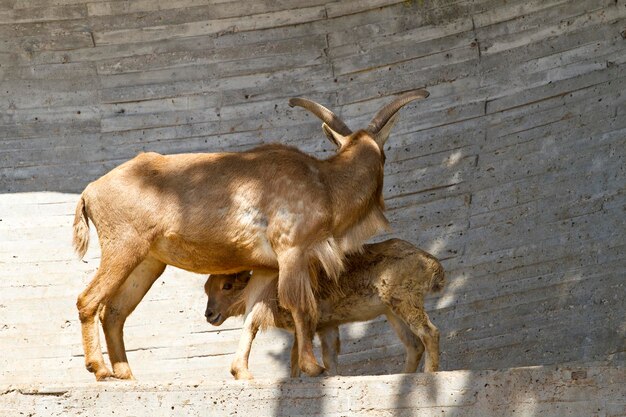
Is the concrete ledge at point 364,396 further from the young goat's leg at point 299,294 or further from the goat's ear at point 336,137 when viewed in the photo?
the goat's ear at point 336,137

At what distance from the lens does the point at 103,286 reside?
322 inches

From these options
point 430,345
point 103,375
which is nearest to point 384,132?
point 430,345

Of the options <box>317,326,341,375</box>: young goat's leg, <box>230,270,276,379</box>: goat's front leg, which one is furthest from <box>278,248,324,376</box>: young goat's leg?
<box>317,326,341,375</box>: young goat's leg

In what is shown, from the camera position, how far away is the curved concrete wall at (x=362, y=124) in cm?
994

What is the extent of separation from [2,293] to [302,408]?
13.8 ft

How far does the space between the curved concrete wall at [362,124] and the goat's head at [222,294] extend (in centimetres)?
124

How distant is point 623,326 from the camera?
947cm

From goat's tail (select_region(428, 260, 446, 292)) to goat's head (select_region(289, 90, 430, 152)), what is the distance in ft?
3.57

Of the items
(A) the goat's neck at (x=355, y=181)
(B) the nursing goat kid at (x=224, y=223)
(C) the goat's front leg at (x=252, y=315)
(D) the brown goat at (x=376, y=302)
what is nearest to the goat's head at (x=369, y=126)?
(A) the goat's neck at (x=355, y=181)

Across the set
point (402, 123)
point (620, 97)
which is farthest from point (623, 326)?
point (402, 123)

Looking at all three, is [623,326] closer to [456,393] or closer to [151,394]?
[456,393]

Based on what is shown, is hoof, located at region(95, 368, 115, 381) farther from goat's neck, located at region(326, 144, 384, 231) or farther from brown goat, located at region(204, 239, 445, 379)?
goat's neck, located at region(326, 144, 384, 231)

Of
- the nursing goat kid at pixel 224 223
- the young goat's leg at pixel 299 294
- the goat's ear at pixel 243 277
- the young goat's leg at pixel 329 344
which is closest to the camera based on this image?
the young goat's leg at pixel 299 294

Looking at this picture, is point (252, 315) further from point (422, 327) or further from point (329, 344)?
point (422, 327)
